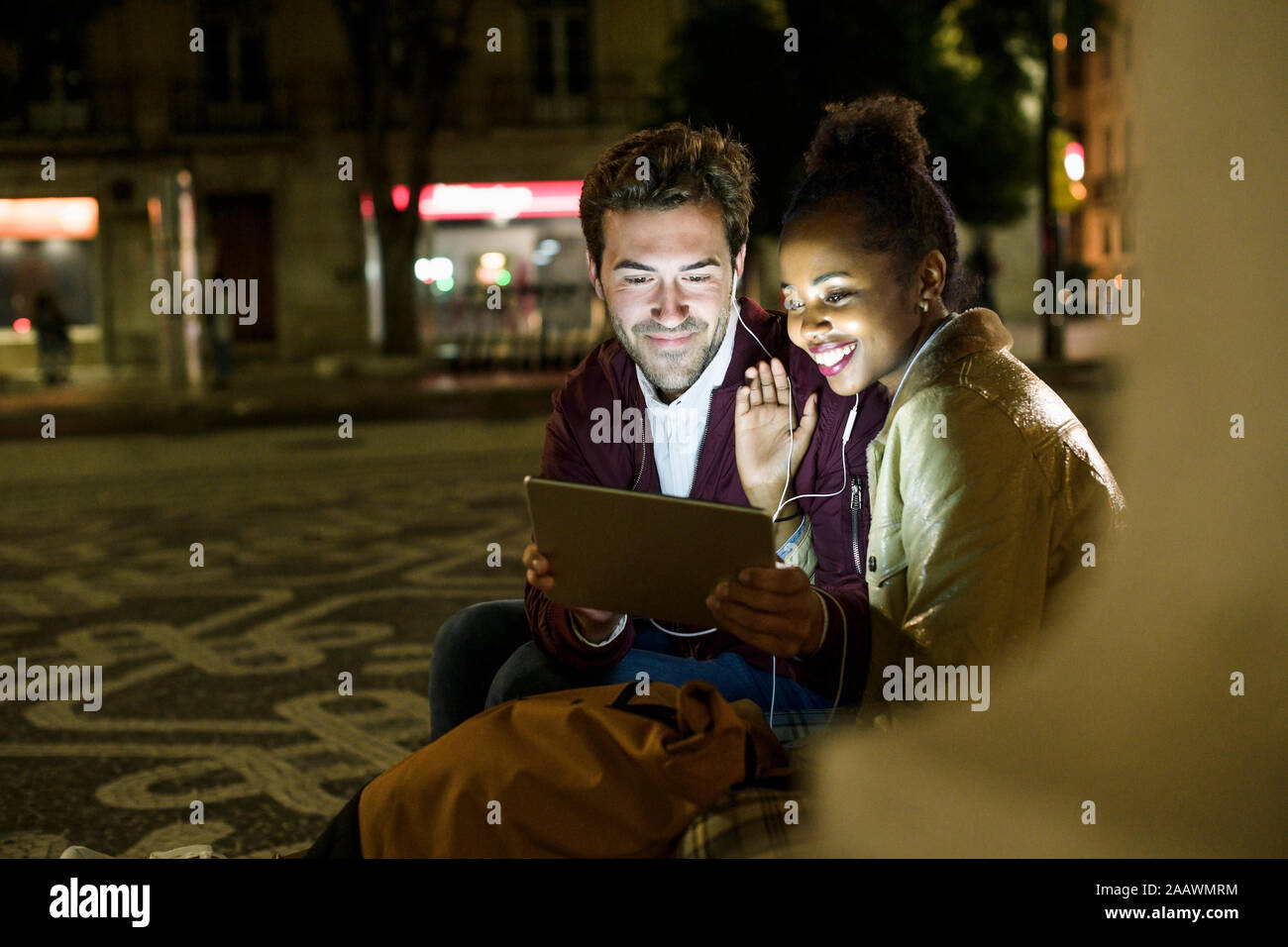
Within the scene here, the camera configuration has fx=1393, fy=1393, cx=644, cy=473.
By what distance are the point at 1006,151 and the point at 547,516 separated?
1985cm

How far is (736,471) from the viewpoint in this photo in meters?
2.49

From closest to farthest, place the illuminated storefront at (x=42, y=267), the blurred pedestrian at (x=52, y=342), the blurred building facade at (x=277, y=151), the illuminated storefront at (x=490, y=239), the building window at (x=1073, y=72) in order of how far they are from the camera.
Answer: the blurred pedestrian at (x=52, y=342) → the illuminated storefront at (x=42, y=267) → the blurred building facade at (x=277, y=151) → the illuminated storefront at (x=490, y=239) → the building window at (x=1073, y=72)

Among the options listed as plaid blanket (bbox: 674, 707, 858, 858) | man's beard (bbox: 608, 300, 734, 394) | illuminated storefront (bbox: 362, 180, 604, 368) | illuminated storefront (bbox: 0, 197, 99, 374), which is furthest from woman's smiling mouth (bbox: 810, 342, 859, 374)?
illuminated storefront (bbox: 0, 197, 99, 374)

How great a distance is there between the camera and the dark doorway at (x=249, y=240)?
2781cm

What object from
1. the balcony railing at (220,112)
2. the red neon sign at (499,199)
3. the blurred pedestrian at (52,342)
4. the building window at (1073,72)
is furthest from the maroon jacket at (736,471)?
the building window at (1073,72)

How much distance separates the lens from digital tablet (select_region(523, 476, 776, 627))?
77.3 inches

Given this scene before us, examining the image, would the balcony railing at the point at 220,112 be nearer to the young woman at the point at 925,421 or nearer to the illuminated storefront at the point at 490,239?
the illuminated storefront at the point at 490,239

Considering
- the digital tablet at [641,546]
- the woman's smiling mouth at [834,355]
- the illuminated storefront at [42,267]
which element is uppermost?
the illuminated storefront at [42,267]

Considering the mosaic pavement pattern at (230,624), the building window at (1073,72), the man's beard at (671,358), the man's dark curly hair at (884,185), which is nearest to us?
the man's dark curly hair at (884,185)

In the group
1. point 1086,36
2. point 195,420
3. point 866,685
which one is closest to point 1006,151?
point 195,420

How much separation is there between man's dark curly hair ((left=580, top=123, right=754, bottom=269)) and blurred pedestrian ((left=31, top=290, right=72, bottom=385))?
21.5 m

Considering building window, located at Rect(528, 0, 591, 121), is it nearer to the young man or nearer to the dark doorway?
the dark doorway

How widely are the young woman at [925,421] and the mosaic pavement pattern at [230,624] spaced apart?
209 centimetres
